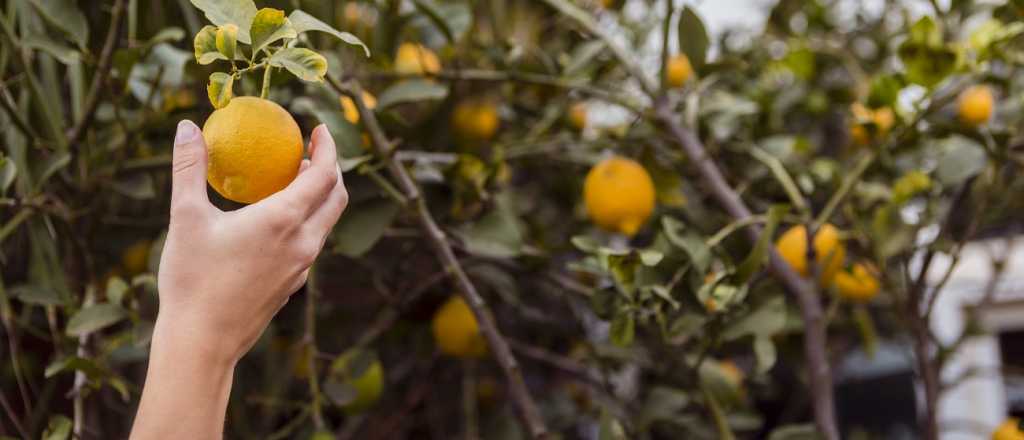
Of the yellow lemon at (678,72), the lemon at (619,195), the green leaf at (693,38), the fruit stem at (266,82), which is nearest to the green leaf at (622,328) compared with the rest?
the lemon at (619,195)

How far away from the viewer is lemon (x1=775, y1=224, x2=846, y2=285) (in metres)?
0.83

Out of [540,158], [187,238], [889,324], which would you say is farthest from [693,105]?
[889,324]

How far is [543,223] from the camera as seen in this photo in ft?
3.77

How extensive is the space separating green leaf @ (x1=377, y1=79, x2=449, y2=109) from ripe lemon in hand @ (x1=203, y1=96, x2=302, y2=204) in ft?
0.97

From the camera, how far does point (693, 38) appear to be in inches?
31.6

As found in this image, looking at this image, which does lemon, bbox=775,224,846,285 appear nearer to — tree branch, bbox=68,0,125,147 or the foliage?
the foliage

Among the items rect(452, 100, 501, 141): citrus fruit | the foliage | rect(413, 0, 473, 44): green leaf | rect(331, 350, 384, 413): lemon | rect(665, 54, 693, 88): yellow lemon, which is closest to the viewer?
the foliage

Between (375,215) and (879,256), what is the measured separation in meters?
0.47

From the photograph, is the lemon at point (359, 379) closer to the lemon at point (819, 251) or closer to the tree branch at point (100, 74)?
the tree branch at point (100, 74)

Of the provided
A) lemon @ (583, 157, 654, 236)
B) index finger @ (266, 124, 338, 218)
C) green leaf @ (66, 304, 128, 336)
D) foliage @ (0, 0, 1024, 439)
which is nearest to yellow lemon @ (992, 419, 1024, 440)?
foliage @ (0, 0, 1024, 439)

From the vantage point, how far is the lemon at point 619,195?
84 cm

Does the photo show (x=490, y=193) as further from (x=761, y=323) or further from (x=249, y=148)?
(x=249, y=148)

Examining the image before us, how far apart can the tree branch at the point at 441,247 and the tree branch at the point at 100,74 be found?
166 millimetres

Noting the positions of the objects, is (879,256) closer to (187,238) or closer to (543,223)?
(543,223)
